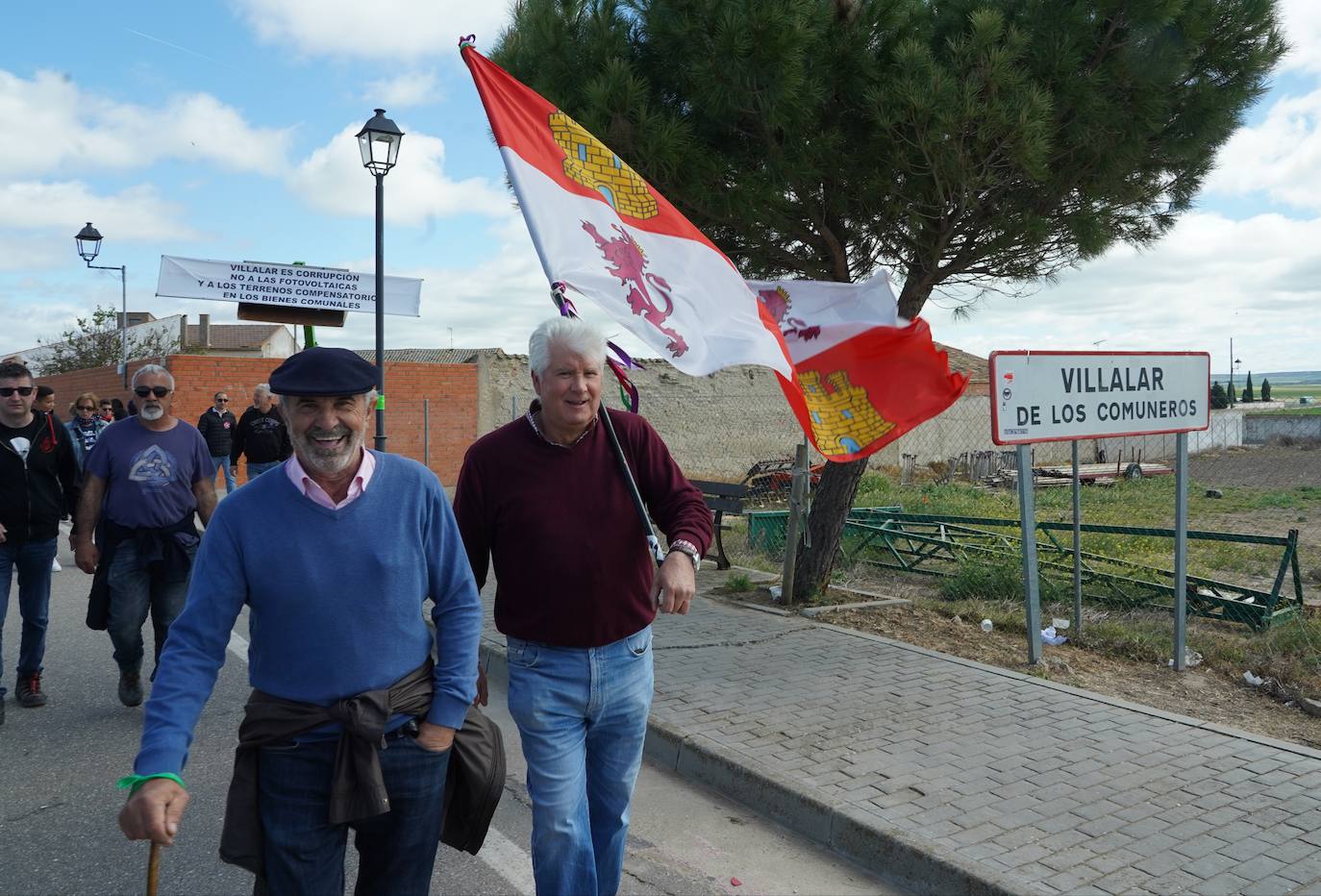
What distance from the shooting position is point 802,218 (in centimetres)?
877

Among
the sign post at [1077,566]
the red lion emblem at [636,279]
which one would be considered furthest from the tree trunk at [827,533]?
the red lion emblem at [636,279]

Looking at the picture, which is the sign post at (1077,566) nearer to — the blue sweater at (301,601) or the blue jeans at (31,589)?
the blue sweater at (301,601)

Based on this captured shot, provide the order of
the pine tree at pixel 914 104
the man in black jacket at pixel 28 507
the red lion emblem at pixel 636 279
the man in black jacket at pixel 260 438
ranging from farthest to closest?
the man in black jacket at pixel 260 438 → the pine tree at pixel 914 104 → the man in black jacket at pixel 28 507 → the red lion emblem at pixel 636 279

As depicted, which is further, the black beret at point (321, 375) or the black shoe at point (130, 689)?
the black shoe at point (130, 689)

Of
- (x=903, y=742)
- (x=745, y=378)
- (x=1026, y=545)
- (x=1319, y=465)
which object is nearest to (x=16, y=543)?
(x=903, y=742)

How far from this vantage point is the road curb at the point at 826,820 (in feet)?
12.6

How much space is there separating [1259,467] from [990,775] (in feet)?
92.4

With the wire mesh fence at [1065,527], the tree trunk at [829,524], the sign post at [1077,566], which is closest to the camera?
the sign post at [1077,566]

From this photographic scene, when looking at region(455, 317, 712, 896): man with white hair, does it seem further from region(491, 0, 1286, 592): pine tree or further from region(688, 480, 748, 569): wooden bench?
region(688, 480, 748, 569): wooden bench

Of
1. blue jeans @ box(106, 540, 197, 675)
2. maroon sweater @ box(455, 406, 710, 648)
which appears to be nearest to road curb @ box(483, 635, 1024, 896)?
maroon sweater @ box(455, 406, 710, 648)

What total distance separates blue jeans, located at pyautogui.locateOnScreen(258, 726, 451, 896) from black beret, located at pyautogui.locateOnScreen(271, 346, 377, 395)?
83 cm

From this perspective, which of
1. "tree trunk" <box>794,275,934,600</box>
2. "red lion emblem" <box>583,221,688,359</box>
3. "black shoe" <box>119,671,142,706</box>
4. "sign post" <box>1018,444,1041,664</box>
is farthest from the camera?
"tree trunk" <box>794,275,934,600</box>

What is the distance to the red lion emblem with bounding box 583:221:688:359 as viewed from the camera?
4.29 meters

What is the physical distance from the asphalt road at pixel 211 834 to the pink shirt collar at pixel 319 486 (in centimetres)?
206
